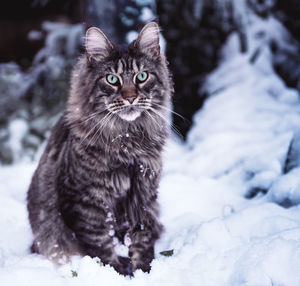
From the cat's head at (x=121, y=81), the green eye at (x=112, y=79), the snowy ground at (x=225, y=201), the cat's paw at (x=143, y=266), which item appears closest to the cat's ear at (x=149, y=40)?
the cat's head at (x=121, y=81)

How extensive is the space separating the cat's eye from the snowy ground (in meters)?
0.83

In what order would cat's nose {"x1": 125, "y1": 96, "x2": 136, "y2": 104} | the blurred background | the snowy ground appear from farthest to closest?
the blurred background
cat's nose {"x1": 125, "y1": 96, "x2": 136, "y2": 104}
the snowy ground

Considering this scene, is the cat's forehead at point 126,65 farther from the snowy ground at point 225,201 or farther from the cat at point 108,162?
the snowy ground at point 225,201

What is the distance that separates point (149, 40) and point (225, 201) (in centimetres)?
115

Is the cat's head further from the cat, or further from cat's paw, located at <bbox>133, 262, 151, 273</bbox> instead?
cat's paw, located at <bbox>133, 262, 151, 273</bbox>

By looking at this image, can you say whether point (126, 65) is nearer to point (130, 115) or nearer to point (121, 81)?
point (121, 81)

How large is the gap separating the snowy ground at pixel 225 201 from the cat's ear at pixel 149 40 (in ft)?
3.21

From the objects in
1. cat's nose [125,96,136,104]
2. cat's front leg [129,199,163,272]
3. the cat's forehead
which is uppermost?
the cat's forehead

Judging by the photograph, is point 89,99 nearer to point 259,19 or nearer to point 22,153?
point 22,153

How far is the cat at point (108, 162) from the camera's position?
171 cm

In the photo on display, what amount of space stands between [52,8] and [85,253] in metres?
4.56

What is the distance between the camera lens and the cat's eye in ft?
5.87

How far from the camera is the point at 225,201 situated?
7.48ft

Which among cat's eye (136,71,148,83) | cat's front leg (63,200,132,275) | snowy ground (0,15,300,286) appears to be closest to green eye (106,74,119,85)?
cat's eye (136,71,148,83)
